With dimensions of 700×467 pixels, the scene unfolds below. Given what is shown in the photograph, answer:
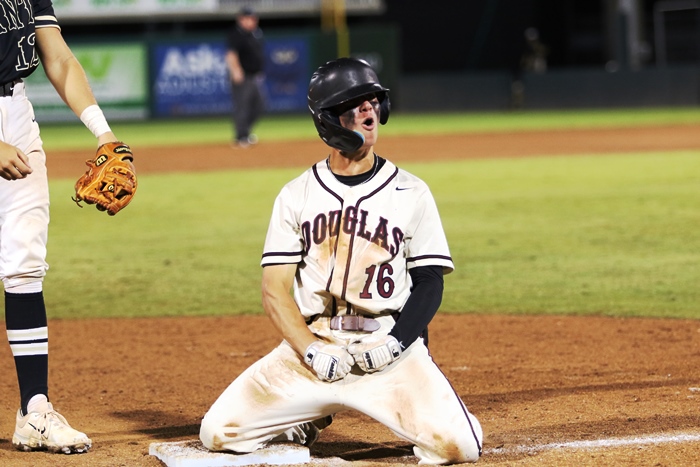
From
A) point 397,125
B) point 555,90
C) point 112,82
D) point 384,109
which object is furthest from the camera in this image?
point 555,90

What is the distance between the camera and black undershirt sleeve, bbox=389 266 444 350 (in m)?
3.75

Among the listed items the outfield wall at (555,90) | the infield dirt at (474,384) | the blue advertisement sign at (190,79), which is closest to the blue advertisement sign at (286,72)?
the blue advertisement sign at (190,79)

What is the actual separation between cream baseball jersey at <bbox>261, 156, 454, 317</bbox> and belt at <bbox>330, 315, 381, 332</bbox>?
3cm

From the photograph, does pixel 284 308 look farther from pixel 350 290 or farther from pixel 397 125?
pixel 397 125

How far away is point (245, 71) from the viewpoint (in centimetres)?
1892

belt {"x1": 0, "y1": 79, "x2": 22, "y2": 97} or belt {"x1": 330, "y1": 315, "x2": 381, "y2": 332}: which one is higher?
belt {"x1": 0, "y1": 79, "x2": 22, "y2": 97}

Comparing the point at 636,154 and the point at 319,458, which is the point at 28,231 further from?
the point at 636,154

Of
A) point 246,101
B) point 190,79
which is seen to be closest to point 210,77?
point 190,79

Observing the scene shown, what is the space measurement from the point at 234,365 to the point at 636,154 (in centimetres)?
1154

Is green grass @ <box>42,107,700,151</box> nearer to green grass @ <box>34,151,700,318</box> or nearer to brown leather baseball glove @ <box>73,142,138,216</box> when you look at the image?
green grass @ <box>34,151,700,318</box>

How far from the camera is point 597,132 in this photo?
2077 cm

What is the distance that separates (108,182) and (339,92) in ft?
3.07

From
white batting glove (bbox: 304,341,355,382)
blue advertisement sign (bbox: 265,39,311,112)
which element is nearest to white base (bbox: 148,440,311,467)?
white batting glove (bbox: 304,341,355,382)

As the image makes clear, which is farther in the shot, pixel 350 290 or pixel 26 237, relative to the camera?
pixel 26 237
